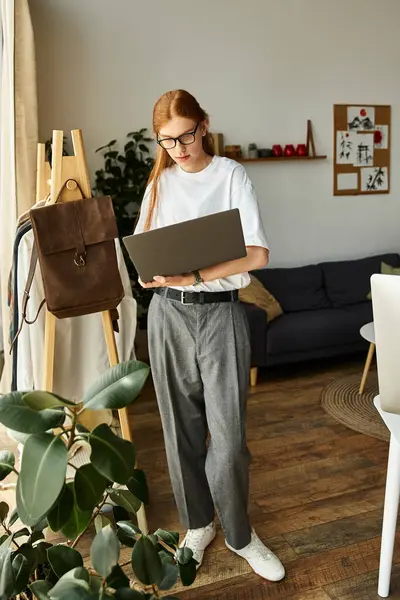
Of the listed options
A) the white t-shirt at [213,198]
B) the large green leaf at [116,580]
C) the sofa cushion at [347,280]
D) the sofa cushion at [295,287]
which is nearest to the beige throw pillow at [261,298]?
the sofa cushion at [295,287]

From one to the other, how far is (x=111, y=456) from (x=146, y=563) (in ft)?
0.76

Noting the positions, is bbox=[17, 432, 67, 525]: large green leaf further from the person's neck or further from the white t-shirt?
the person's neck

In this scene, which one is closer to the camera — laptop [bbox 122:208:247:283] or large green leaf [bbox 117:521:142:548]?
large green leaf [bbox 117:521:142:548]

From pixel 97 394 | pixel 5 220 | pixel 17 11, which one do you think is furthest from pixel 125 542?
pixel 17 11

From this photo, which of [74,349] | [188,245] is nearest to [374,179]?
[74,349]

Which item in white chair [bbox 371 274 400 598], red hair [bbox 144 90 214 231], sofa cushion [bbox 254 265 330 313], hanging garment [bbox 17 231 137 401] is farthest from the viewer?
sofa cushion [bbox 254 265 330 313]

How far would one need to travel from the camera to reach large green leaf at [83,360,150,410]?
91cm

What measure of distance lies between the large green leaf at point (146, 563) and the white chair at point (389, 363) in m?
0.81

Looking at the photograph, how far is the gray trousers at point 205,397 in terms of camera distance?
5.82 ft

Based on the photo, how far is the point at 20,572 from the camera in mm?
969

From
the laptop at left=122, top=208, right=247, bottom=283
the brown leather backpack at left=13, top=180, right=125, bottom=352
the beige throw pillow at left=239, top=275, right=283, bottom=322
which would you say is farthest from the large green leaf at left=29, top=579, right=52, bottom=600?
the beige throw pillow at left=239, top=275, right=283, bottom=322

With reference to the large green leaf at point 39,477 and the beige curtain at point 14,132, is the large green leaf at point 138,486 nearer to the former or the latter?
the large green leaf at point 39,477

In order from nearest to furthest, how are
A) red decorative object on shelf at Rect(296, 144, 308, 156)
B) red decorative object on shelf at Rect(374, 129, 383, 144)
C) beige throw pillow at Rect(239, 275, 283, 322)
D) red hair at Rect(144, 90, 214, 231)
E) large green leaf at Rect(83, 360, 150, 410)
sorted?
large green leaf at Rect(83, 360, 150, 410), red hair at Rect(144, 90, 214, 231), beige throw pillow at Rect(239, 275, 283, 322), red decorative object on shelf at Rect(296, 144, 308, 156), red decorative object on shelf at Rect(374, 129, 383, 144)

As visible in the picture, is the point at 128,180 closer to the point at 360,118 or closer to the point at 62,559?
the point at 360,118
